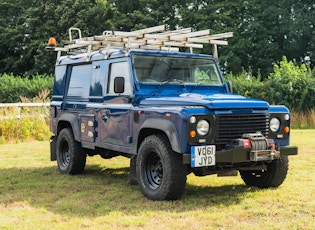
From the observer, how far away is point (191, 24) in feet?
123

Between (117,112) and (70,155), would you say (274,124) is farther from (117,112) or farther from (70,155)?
(70,155)

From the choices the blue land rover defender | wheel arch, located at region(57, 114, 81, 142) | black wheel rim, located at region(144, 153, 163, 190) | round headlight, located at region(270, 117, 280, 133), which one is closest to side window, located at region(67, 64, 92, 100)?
the blue land rover defender

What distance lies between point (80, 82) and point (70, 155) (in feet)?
4.44

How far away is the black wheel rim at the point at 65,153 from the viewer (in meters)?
9.18

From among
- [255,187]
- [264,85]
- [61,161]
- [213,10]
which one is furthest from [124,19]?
[255,187]

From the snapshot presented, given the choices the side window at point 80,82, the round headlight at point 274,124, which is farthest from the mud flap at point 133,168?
the round headlight at point 274,124

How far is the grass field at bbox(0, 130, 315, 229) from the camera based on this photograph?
17.4 ft

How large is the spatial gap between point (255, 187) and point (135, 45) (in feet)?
10.3

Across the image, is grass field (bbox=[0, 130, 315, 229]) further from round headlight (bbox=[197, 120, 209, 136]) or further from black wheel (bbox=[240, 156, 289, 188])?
round headlight (bbox=[197, 120, 209, 136])

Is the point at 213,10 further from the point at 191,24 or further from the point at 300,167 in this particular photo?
the point at 300,167

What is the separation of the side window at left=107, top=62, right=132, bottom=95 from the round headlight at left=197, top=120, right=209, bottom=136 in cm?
151

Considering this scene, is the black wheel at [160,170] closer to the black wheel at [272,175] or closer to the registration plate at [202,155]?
the registration plate at [202,155]

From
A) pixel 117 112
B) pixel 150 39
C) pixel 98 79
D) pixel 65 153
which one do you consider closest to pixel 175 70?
pixel 150 39

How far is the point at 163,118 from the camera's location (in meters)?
6.18
